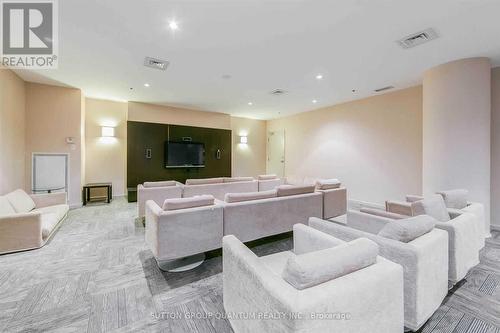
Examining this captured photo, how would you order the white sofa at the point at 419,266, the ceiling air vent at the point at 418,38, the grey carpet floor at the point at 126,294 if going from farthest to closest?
the ceiling air vent at the point at 418,38, the grey carpet floor at the point at 126,294, the white sofa at the point at 419,266

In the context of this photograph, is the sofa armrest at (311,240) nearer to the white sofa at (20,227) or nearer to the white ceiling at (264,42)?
the white ceiling at (264,42)

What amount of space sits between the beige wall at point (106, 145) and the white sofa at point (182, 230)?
4671 mm

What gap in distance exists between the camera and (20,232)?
284 centimetres

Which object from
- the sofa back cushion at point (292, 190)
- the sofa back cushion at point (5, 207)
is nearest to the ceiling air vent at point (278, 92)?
the sofa back cushion at point (292, 190)

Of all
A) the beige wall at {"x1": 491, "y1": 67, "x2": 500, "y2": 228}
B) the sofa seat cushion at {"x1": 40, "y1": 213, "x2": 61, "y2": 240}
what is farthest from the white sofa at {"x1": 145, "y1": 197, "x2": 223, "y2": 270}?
the beige wall at {"x1": 491, "y1": 67, "x2": 500, "y2": 228}

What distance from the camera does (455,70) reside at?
3447 millimetres

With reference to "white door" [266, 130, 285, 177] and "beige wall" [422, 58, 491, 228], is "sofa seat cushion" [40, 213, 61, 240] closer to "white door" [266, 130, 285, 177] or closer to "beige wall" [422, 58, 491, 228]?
"beige wall" [422, 58, 491, 228]

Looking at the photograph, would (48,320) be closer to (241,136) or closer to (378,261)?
(378,261)

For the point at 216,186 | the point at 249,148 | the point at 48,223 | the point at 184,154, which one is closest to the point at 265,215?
the point at 216,186

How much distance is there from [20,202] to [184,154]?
4.02m

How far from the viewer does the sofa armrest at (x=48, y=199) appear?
3.98m

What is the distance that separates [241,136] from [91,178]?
5.11 meters

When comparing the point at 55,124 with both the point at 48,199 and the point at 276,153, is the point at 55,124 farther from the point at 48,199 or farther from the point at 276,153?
the point at 276,153

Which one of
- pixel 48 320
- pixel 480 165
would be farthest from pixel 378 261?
pixel 480 165
